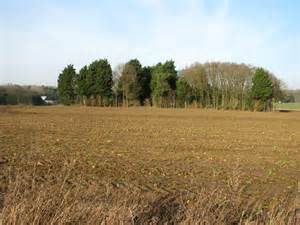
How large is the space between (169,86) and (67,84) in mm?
23882

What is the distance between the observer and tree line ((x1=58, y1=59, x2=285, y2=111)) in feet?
294

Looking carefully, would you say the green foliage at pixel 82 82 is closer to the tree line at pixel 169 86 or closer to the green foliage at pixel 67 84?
the tree line at pixel 169 86

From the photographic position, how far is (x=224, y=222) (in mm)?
5777

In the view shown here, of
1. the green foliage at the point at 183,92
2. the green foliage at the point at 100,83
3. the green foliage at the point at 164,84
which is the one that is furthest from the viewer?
the green foliage at the point at 100,83

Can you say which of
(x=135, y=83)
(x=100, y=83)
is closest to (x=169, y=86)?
(x=135, y=83)

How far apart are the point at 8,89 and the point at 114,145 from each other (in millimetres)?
91443

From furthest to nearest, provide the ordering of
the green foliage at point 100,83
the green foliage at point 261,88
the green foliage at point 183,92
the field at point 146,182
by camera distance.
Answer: the green foliage at point 100,83, the green foliage at point 183,92, the green foliage at point 261,88, the field at point 146,182

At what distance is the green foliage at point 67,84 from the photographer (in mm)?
93250

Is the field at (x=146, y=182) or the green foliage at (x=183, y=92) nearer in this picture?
the field at (x=146, y=182)

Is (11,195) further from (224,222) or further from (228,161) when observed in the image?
(228,161)

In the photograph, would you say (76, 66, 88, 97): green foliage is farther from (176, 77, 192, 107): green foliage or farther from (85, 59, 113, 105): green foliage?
(176, 77, 192, 107): green foliage

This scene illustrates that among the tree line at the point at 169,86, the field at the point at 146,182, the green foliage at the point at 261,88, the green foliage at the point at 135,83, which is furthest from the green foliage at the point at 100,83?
the field at the point at 146,182

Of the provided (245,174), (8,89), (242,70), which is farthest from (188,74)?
(245,174)

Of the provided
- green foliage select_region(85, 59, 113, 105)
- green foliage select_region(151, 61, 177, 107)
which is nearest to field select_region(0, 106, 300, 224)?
green foliage select_region(151, 61, 177, 107)
